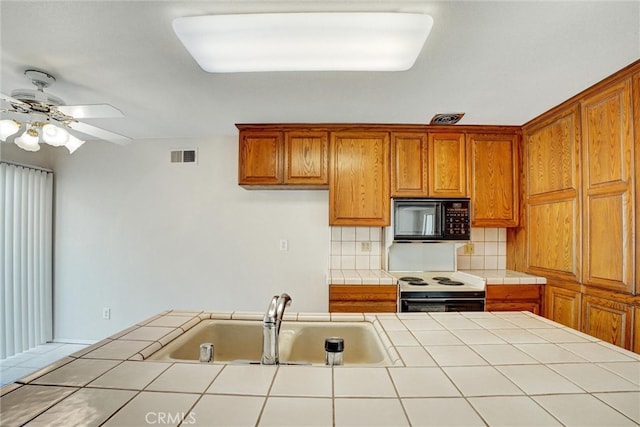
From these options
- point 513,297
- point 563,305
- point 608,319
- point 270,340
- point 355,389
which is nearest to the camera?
point 355,389

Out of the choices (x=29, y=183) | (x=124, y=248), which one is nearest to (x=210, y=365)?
(x=124, y=248)

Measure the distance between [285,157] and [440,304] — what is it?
1.86 metres

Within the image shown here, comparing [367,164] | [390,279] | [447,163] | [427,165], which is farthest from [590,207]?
[367,164]

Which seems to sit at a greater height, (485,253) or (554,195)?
(554,195)

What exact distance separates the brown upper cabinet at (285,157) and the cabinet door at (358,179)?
122 mm

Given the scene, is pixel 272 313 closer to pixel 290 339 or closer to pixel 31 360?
pixel 290 339

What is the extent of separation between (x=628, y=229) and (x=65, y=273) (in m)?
5.01

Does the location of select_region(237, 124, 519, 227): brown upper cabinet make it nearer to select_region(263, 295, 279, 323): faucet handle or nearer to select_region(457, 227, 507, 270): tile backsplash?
select_region(457, 227, 507, 270): tile backsplash

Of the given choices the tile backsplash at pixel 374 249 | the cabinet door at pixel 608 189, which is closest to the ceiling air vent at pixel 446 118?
the cabinet door at pixel 608 189

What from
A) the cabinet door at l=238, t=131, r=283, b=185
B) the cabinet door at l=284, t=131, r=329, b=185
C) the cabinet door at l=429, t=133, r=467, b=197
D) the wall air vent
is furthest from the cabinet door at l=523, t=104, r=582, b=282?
the wall air vent

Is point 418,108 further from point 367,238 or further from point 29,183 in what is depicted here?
point 29,183

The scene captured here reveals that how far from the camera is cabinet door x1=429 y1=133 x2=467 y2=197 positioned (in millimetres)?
2814

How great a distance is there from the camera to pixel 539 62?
A: 1.73 metres

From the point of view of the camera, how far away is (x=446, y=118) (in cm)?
262
